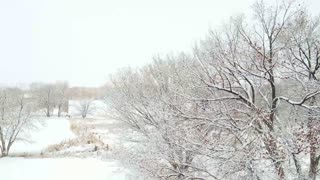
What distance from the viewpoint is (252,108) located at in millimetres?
8359

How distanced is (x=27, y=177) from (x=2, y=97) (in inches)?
436

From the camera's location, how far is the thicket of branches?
24.9ft

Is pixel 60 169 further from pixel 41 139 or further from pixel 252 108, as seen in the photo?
pixel 252 108

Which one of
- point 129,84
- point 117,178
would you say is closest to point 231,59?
point 129,84

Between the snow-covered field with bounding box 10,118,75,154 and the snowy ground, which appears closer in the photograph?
the snowy ground

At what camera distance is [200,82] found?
9.14m

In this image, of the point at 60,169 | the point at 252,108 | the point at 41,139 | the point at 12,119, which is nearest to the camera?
the point at 252,108

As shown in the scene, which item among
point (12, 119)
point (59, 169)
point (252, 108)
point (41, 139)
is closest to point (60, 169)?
point (59, 169)

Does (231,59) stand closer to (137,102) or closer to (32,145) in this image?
(137,102)

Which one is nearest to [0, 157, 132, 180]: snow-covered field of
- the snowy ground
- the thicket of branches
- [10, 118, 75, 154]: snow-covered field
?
the snowy ground

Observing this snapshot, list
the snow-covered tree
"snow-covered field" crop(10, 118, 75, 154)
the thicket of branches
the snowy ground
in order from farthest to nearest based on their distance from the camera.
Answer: "snow-covered field" crop(10, 118, 75, 154) < the snow-covered tree < the snowy ground < the thicket of branches

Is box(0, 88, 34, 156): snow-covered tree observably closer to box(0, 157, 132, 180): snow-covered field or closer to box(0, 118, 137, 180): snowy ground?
box(0, 118, 137, 180): snowy ground

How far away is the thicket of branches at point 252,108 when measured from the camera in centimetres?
760

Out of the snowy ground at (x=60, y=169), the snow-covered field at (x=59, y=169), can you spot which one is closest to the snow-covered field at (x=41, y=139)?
the snowy ground at (x=60, y=169)
